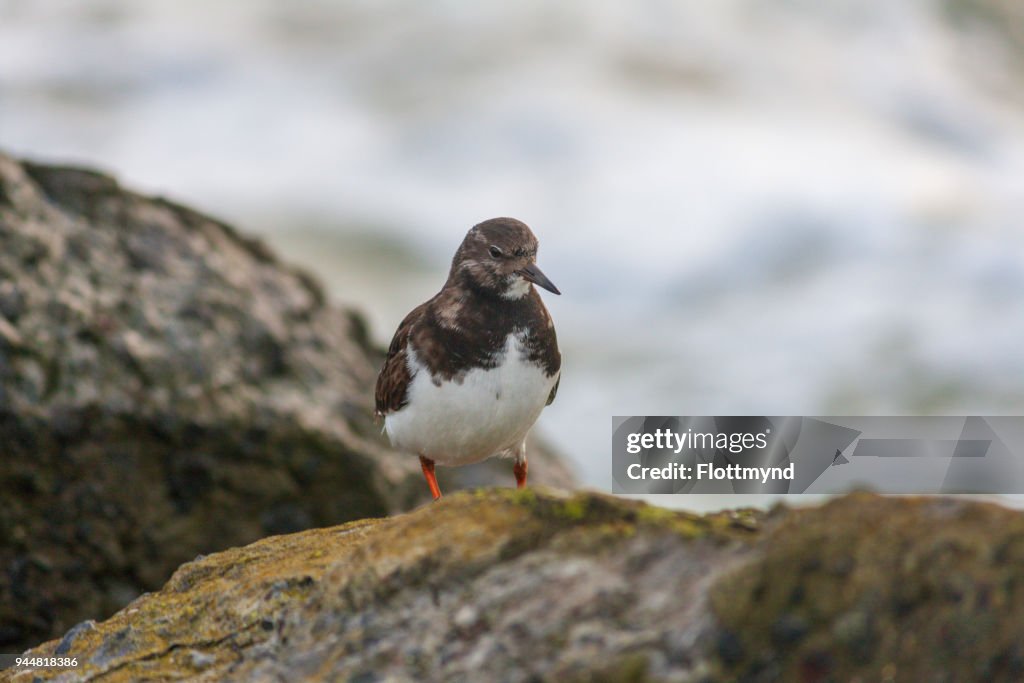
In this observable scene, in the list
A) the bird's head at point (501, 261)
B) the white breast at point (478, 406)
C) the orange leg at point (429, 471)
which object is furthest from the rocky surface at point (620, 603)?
the orange leg at point (429, 471)

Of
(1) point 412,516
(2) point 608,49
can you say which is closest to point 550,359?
(1) point 412,516

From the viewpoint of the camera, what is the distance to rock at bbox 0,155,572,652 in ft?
20.8

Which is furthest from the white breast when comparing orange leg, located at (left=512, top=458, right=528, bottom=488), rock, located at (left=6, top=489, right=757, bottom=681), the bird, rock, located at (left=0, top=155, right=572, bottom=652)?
rock, located at (left=6, top=489, right=757, bottom=681)

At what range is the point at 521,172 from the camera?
67.5 ft

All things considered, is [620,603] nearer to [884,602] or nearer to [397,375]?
[884,602]

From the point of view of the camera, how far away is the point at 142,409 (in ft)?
21.8

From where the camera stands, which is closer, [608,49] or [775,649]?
[775,649]

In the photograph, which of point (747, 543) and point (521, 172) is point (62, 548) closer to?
point (747, 543)

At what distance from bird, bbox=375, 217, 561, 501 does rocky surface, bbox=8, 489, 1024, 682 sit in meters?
1.94

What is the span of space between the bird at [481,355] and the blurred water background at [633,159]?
30.4ft

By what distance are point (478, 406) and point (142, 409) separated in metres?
2.37

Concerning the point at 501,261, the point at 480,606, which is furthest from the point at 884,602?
the point at 501,261

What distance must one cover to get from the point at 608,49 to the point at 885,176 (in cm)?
676

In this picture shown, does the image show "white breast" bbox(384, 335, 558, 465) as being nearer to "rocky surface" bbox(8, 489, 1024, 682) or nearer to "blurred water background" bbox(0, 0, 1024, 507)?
"rocky surface" bbox(8, 489, 1024, 682)
